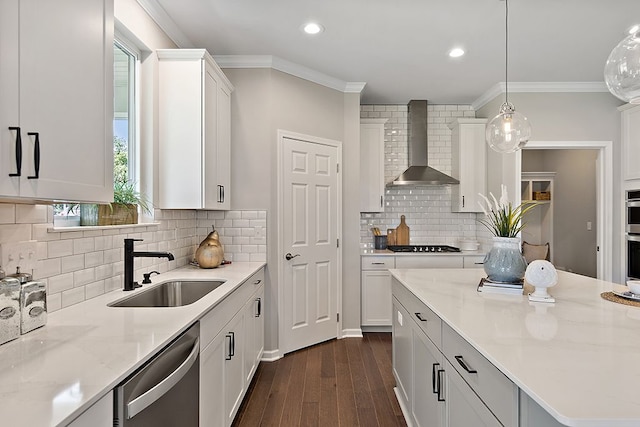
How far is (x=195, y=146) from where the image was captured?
9.20ft

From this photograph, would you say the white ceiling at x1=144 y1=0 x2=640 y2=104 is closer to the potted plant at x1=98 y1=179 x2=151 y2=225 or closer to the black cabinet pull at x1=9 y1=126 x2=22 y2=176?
the potted plant at x1=98 y1=179 x2=151 y2=225

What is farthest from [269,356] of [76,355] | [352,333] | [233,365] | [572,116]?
[572,116]

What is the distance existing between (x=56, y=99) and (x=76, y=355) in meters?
0.78

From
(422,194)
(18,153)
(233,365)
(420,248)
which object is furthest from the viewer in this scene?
(422,194)

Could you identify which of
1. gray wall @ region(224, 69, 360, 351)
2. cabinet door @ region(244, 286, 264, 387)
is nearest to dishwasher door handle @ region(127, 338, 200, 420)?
cabinet door @ region(244, 286, 264, 387)

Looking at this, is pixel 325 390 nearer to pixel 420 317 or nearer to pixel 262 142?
pixel 420 317

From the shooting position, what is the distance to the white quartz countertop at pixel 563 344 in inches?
33.2

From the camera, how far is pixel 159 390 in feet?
3.87

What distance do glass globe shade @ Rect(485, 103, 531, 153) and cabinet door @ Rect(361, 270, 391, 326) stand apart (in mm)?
2153

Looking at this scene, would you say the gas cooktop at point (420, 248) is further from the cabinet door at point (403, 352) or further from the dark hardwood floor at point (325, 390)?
Answer: the cabinet door at point (403, 352)

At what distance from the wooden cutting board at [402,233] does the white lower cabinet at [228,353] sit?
Answer: 7.92 feet

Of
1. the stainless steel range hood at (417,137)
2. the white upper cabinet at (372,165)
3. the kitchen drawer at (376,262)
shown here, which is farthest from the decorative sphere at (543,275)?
the stainless steel range hood at (417,137)

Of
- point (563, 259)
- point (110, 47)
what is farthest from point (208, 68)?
point (563, 259)

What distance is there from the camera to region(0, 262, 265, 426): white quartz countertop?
2.71 feet
